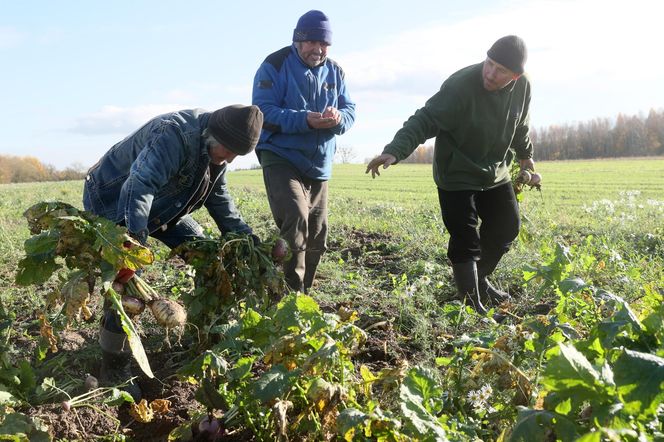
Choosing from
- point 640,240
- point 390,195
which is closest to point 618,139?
point 390,195

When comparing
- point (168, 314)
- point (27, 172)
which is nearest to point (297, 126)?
point (168, 314)

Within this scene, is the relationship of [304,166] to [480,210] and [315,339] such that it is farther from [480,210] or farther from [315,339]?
[315,339]

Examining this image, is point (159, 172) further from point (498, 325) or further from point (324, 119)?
point (498, 325)

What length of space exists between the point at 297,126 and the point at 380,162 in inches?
25.1

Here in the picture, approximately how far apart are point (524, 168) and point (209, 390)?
337 cm

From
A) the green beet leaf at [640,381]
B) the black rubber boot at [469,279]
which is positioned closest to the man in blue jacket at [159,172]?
the black rubber boot at [469,279]

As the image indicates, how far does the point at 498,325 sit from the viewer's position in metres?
3.49

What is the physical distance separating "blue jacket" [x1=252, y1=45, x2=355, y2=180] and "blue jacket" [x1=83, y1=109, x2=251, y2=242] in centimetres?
90

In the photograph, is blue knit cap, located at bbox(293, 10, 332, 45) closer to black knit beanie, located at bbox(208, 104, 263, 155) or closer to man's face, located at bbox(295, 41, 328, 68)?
man's face, located at bbox(295, 41, 328, 68)

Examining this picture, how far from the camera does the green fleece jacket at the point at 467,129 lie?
14.8 feet

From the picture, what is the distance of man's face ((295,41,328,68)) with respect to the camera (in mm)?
4676

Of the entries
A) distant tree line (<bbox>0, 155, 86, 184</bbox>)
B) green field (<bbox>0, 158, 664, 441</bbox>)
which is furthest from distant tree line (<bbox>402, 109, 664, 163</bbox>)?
green field (<bbox>0, 158, 664, 441</bbox>)

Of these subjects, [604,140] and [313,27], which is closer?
[313,27]

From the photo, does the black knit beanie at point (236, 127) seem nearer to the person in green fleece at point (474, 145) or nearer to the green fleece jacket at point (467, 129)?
the person in green fleece at point (474, 145)
